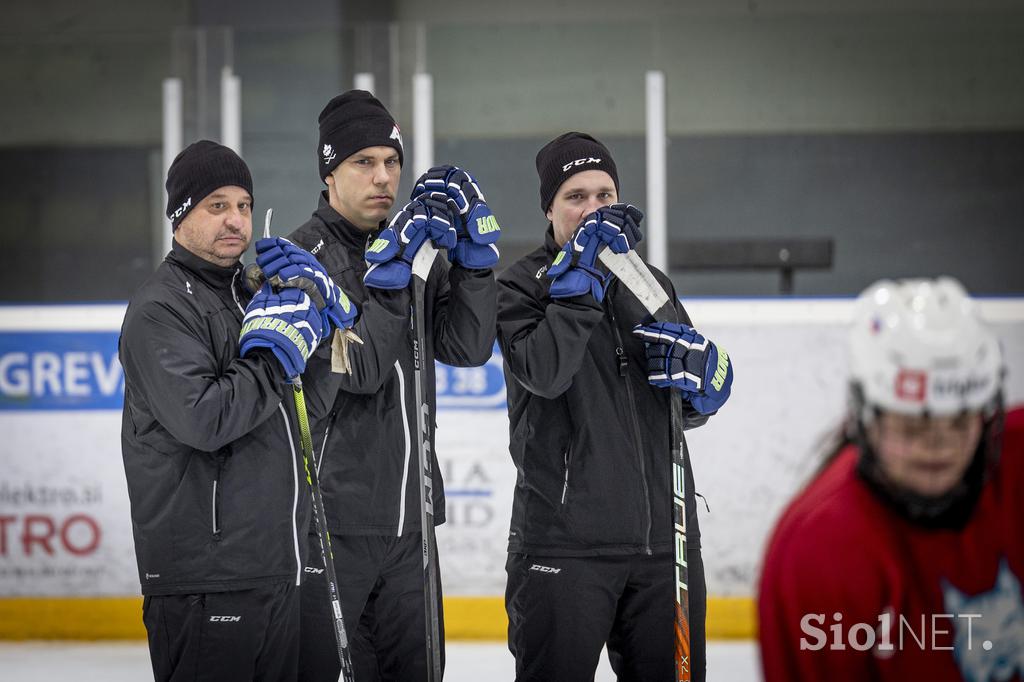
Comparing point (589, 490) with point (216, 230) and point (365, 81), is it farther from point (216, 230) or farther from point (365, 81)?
point (365, 81)

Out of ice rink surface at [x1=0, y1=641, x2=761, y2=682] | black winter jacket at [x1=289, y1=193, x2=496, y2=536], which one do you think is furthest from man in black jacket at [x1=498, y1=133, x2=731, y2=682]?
ice rink surface at [x1=0, y1=641, x2=761, y2=682]

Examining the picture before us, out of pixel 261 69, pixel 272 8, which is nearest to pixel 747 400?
pixel 261 69

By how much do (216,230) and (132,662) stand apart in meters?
2.34

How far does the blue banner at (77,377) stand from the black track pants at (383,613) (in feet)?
6.41

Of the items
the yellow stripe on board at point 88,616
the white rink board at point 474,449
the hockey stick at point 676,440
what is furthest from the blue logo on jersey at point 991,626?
the yellow stripe on board at point 88,616

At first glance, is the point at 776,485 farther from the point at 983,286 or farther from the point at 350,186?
the point at 350,186

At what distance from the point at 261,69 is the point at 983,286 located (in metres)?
3.09

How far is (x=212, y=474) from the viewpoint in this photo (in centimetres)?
212

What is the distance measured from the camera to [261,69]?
4570 millimetres

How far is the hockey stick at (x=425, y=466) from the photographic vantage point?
238cm

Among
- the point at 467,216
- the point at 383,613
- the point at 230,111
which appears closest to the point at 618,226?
the point at 467,216

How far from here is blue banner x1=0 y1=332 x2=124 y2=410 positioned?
4465 mm

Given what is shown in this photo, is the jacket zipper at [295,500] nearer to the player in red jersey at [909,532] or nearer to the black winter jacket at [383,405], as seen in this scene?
the black winter jacket at [383,405]

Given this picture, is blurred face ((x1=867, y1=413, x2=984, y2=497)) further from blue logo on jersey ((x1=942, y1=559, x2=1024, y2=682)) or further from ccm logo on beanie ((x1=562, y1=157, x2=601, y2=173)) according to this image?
ccm logo on beanie ((x1=562, y1=157, x2=601, y2=173))
